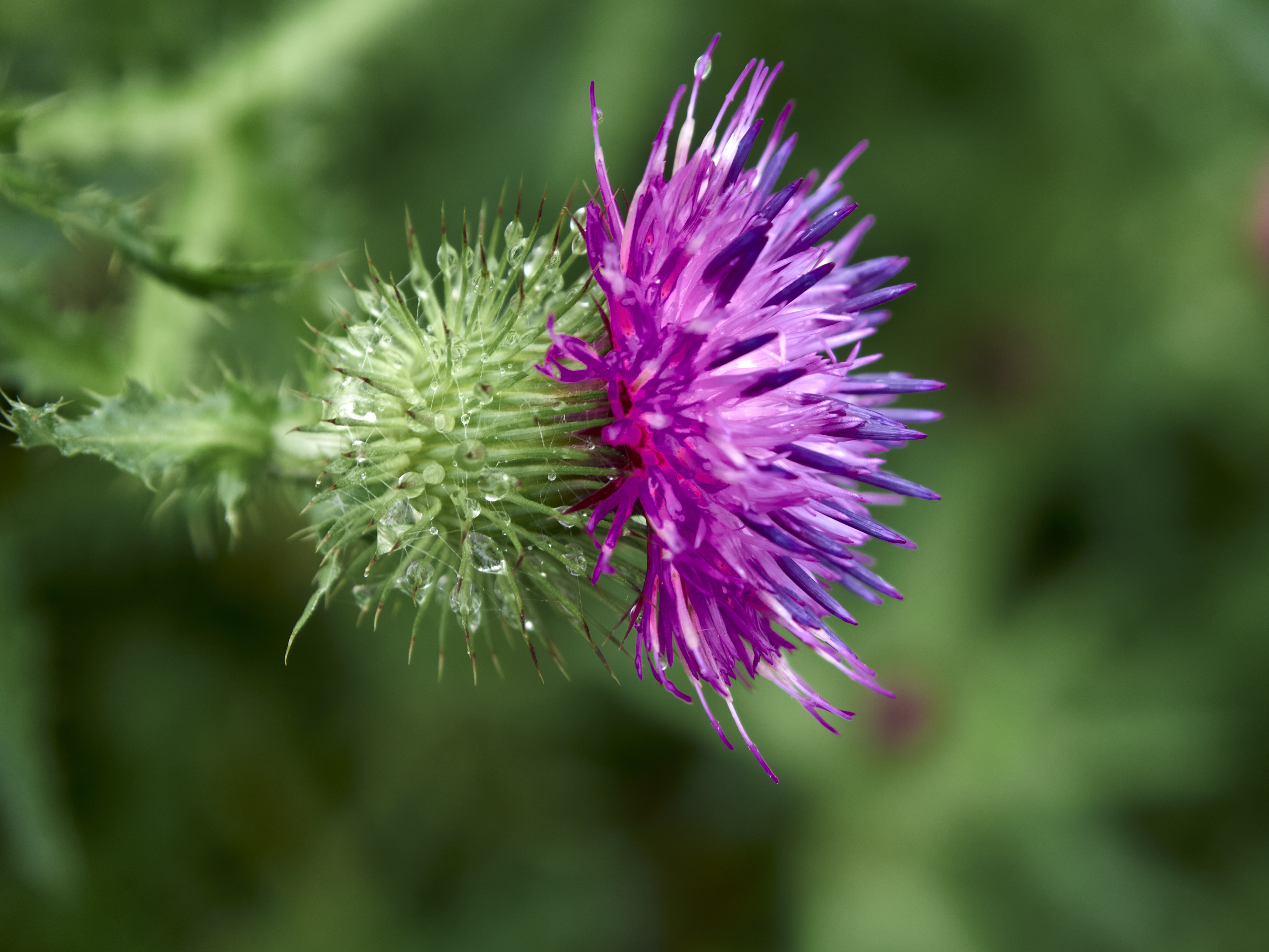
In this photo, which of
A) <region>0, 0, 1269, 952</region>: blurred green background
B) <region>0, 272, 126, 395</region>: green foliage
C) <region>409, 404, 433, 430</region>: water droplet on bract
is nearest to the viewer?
<region>409, 404, 433, 430</region>: water droplet on bract

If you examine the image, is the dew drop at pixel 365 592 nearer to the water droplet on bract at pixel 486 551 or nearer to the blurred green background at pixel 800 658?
the water droplet on bract at pixel 486 551

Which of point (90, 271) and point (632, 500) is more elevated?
point (90, 271)

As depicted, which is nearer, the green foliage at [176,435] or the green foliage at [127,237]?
the green foliage at [176,435]

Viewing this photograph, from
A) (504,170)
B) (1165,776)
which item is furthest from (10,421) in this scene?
(1165,776)

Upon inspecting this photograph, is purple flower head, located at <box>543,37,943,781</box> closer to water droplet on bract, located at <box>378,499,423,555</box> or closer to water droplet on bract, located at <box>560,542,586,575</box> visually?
water droplet on bract, located at <box>560,542,586,575</box>

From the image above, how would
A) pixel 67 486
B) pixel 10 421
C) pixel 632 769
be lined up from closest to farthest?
pixel 10 421 < pixel 67 486 < pixel 632 769

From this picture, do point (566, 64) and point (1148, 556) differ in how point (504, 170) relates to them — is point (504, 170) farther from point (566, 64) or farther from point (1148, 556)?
point (1148, 556)

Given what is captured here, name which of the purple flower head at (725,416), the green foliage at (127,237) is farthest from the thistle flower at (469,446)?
the green foliage at (127,237)

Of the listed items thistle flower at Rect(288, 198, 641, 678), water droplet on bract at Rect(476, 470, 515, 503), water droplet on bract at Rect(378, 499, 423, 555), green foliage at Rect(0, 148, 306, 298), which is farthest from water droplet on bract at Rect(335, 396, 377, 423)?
green foliage at Rect(0, 148, 306, 298)
